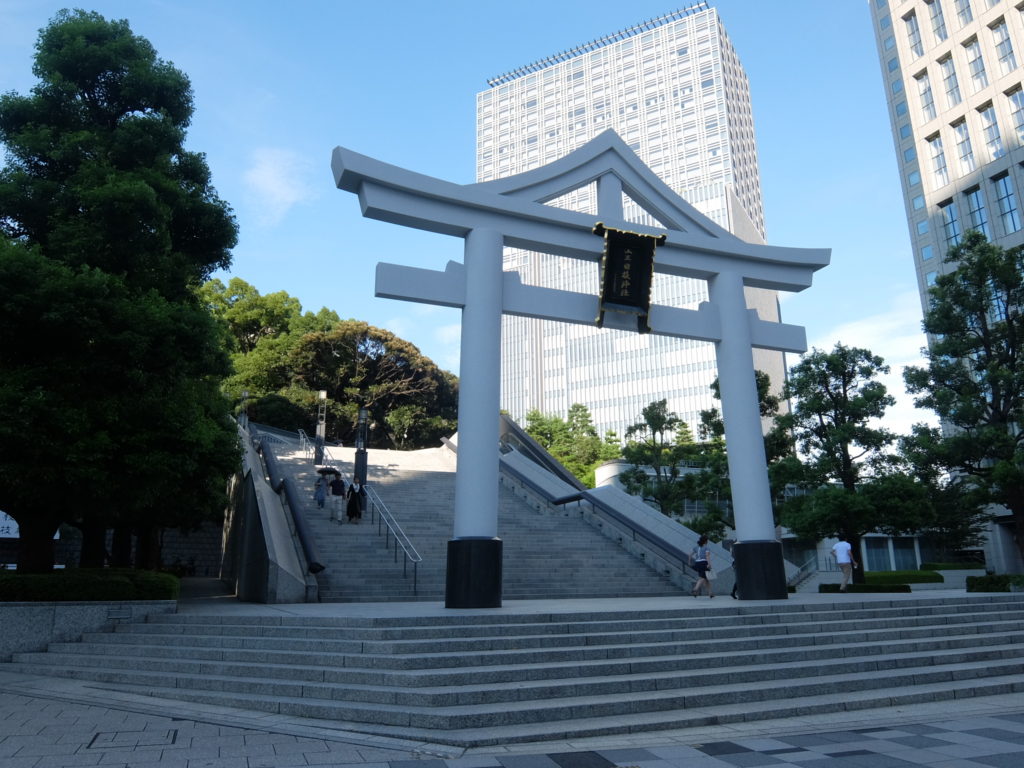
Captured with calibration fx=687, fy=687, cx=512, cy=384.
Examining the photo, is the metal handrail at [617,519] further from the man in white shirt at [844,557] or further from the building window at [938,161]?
the building window at [938,161]

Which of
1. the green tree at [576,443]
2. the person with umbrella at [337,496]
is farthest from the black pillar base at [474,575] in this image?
the green tree at [576,443]

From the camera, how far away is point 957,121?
41312 millimetres

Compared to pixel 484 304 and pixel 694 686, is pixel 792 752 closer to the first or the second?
pixel 694 686

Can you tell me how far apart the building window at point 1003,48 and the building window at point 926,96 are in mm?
4360

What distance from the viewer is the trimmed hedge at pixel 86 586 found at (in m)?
9.58

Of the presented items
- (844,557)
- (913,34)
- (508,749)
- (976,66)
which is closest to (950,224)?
(976,66)

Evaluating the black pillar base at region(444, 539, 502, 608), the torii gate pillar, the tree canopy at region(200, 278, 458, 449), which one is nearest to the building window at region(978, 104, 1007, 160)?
the tree canopy at region(200, 278, 458, 449)

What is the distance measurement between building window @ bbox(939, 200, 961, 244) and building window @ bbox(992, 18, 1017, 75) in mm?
7519

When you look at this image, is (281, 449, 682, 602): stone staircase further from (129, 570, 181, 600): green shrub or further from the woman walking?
(129, 570, 181, 600): green shrub

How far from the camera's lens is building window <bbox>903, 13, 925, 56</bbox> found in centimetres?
4431

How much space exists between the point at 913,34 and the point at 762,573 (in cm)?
4738

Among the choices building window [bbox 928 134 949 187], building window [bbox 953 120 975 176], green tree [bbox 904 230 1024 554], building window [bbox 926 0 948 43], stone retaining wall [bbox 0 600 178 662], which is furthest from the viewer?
building window [bbox 926 0 948 43]

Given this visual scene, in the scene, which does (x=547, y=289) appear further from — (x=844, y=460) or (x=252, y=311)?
(x=252, y=311)

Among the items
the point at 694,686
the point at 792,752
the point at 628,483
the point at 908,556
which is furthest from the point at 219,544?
the point at 908,556
